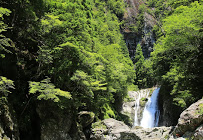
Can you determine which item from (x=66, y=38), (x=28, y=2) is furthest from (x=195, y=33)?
(x=28, y=2)

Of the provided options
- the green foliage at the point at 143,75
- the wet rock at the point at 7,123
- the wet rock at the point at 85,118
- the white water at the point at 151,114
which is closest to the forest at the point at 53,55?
the wet rock at the point at 7,123

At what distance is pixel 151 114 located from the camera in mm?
24922

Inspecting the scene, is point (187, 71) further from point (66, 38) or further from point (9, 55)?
point (9, 55)

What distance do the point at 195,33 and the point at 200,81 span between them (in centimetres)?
312

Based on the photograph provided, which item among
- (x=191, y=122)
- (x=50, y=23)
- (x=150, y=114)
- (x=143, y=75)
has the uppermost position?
(x=50, y=23)

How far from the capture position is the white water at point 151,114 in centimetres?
2388

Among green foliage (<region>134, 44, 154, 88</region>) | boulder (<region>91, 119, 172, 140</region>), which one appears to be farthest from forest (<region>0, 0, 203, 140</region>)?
green foliage (<region>134, 44, 154, 88</region>)

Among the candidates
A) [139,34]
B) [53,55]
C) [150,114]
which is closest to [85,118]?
[53,55]

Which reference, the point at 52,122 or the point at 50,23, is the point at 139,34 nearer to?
the point at 50,23

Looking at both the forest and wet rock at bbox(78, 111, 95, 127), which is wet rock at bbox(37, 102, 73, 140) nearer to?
the forest

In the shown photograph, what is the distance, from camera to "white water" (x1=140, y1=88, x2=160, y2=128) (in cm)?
2388

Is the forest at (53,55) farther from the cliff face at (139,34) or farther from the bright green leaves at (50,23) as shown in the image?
the cliff face at (139,34)

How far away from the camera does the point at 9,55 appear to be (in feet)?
33.6

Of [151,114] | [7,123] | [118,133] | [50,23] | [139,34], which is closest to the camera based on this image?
[7,123]
